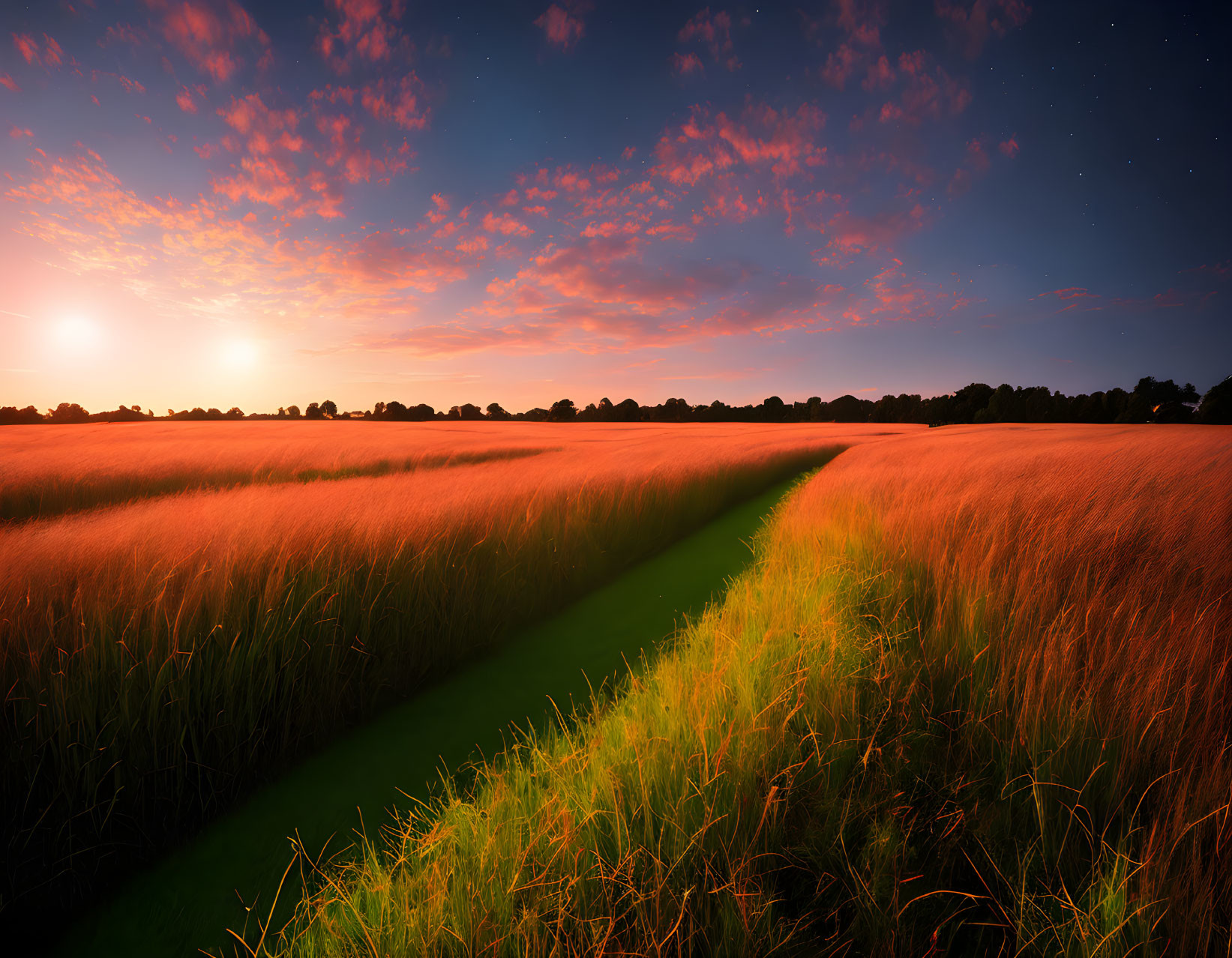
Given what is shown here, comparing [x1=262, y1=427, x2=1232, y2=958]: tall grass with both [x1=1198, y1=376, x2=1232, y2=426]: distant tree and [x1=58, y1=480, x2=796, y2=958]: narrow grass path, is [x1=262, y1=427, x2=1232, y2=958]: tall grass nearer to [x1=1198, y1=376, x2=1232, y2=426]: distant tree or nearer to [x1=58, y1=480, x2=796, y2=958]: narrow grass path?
[x1=58, y1=480, x2=796, y2=958]: narrow grass path

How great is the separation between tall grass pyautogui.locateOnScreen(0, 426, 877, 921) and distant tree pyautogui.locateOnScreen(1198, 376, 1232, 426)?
164ft

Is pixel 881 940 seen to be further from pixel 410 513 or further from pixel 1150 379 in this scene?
pixel 1150 379

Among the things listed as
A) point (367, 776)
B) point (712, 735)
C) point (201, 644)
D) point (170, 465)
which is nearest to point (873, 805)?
point (712, 735)

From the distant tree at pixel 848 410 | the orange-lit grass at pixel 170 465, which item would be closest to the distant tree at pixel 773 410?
the distant tree at pixel 848 410

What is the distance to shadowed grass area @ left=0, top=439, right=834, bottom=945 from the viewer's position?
5.59 feet

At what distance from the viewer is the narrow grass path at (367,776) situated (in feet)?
4.89

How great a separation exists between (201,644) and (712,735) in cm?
225

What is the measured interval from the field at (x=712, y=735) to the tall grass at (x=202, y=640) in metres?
0.01

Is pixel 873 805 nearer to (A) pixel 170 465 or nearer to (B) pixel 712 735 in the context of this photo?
(B) pixel 712 735

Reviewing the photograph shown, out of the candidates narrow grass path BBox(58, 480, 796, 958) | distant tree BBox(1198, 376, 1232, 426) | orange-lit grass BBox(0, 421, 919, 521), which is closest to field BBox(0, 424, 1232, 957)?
narrow grass path BBox(58, 480, 796, 958)

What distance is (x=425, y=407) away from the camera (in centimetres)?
5200

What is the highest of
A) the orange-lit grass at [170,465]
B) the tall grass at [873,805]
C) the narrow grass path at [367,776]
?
the orange-lit grass at [170,465]

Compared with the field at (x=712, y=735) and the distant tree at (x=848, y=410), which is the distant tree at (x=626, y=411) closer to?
the distant tree at (x=848, y=410)

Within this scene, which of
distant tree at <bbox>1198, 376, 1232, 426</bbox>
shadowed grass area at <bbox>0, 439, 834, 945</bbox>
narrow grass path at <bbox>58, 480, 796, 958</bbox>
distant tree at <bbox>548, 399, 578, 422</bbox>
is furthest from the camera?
distant tree at <bbox>548, 399, 578, 422</bbox>
